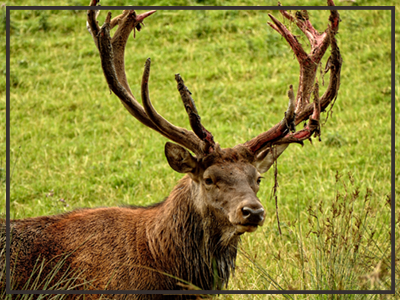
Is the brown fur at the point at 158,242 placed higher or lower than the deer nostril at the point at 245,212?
lower

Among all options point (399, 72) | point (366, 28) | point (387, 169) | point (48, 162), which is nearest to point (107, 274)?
point (48, 162)

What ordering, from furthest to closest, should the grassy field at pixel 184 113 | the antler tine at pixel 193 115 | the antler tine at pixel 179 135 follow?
the grassy field at pixel 184 113 < the antler tine at pixel 179 135 < the antler tine at pixel 193 115

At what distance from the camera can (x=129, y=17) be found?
169 inches

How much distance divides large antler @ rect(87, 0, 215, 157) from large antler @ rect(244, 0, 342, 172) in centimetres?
41

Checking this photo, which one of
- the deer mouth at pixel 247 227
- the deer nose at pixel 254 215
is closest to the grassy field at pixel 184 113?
the deer mouth at pixel 247 227

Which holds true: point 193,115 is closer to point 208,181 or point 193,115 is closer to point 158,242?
point 208,181

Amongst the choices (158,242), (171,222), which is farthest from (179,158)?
(158,242)

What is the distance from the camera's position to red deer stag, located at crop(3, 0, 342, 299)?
3.82 metres

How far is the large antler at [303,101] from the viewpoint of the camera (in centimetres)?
383

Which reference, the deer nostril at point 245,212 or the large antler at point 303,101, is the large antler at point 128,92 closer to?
the large antler at point 303,101

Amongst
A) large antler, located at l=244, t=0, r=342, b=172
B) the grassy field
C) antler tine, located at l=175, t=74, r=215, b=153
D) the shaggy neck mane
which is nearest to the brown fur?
the shaggy neck mane

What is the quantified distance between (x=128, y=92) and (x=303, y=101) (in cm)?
140

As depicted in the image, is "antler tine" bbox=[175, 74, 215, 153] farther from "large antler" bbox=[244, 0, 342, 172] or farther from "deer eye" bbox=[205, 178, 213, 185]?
"large antler" bbox=[244, 0, 342, 172]

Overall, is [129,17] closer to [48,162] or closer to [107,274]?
[107,274]
